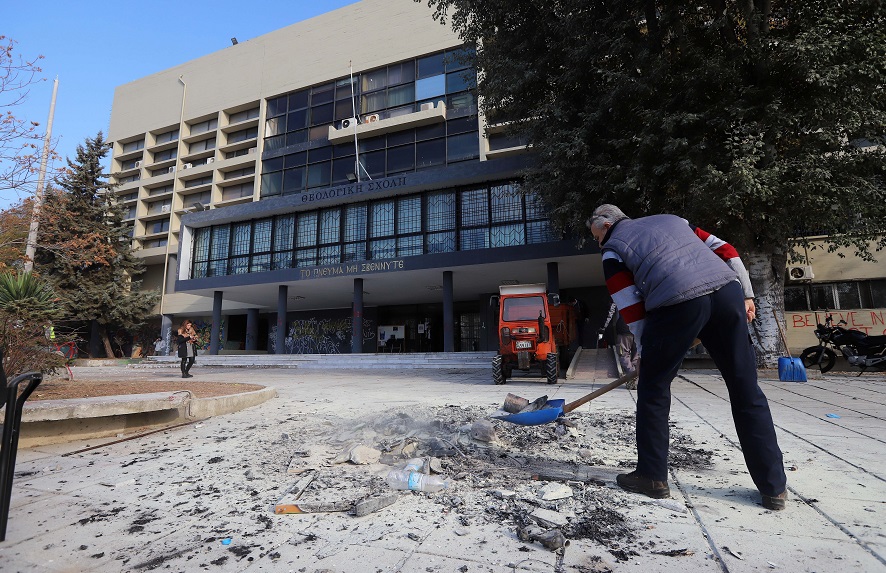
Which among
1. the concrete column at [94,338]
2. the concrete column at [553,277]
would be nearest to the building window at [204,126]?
the concrete column at [94,338]

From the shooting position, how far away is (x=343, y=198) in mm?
21891

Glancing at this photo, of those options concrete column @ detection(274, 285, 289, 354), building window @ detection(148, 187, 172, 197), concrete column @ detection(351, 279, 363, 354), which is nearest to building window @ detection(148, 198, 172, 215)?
building window @ detection(148, 187, 172, 197)

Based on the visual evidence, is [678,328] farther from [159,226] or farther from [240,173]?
[159,226]

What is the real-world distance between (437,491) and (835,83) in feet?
33.7

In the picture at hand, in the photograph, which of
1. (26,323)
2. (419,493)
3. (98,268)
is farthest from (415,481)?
(98,268)

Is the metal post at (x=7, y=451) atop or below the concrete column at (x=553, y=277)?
below

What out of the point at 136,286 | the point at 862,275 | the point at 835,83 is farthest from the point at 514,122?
the point at 136,286

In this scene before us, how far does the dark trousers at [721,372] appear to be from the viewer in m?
2.42

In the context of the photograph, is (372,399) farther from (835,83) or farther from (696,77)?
(835,83)

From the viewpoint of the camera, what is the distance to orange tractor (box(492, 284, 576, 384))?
10406 millimetres

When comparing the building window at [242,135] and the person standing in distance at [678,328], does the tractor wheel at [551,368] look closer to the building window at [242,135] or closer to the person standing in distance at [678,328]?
the person standing in distance at [678,328]

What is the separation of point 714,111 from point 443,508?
32.8 ft

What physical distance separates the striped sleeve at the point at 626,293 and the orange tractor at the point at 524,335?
25.5ft

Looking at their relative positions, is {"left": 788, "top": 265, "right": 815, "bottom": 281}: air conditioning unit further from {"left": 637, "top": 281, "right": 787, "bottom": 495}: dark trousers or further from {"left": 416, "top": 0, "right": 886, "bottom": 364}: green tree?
{"left": 637, "top": 281, "right": 787, "bottom": 495}: dark trousers
